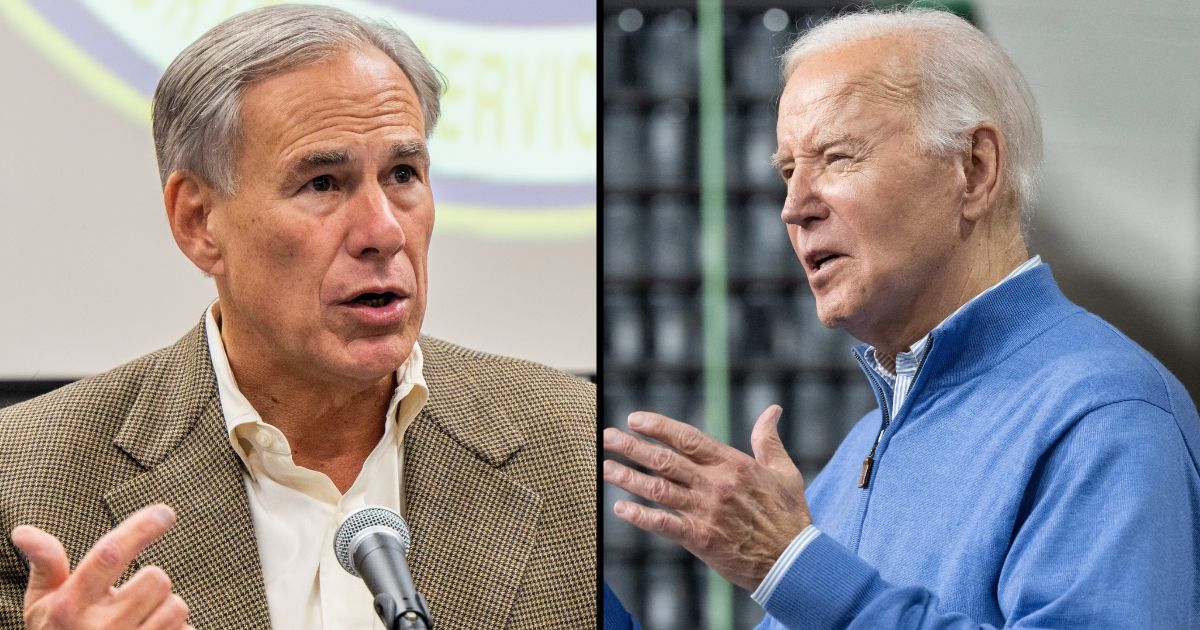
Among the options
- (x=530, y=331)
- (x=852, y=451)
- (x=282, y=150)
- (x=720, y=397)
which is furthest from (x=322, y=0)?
(x=852, y=451)

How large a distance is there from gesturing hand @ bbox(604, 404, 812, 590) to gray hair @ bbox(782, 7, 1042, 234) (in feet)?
1.68

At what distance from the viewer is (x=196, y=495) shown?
1871 mm

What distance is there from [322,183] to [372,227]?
0.36 ft

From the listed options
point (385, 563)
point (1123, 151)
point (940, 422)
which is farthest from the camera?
point (1123, 151)

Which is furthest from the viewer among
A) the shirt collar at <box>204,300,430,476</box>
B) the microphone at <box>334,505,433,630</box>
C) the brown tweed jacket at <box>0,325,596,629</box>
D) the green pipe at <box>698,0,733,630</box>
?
the green pipe at <box>698,0,733,630</box>

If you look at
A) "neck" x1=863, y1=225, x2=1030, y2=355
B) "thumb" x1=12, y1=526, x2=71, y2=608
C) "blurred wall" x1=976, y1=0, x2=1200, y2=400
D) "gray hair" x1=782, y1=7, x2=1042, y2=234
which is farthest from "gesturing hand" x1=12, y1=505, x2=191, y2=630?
"blurred wall" x1=976, y1=0, x2=1200, y2=400

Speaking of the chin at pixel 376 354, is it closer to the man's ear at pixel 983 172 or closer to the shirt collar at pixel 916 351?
the shirt collar at pixel 916 351

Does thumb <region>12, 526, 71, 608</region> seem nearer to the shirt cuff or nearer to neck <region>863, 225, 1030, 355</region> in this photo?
the shirt cuff

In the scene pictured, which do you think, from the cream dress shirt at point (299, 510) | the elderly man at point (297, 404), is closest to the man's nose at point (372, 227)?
the elderly man at point (297, 404)

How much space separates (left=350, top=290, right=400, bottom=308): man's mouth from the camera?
75.6 inches

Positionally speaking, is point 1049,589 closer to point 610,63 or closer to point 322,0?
point 610,63

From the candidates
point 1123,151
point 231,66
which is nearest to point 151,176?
point 231,66

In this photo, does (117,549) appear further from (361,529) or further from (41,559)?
(361,529)

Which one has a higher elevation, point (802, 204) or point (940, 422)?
point (802, 204)
